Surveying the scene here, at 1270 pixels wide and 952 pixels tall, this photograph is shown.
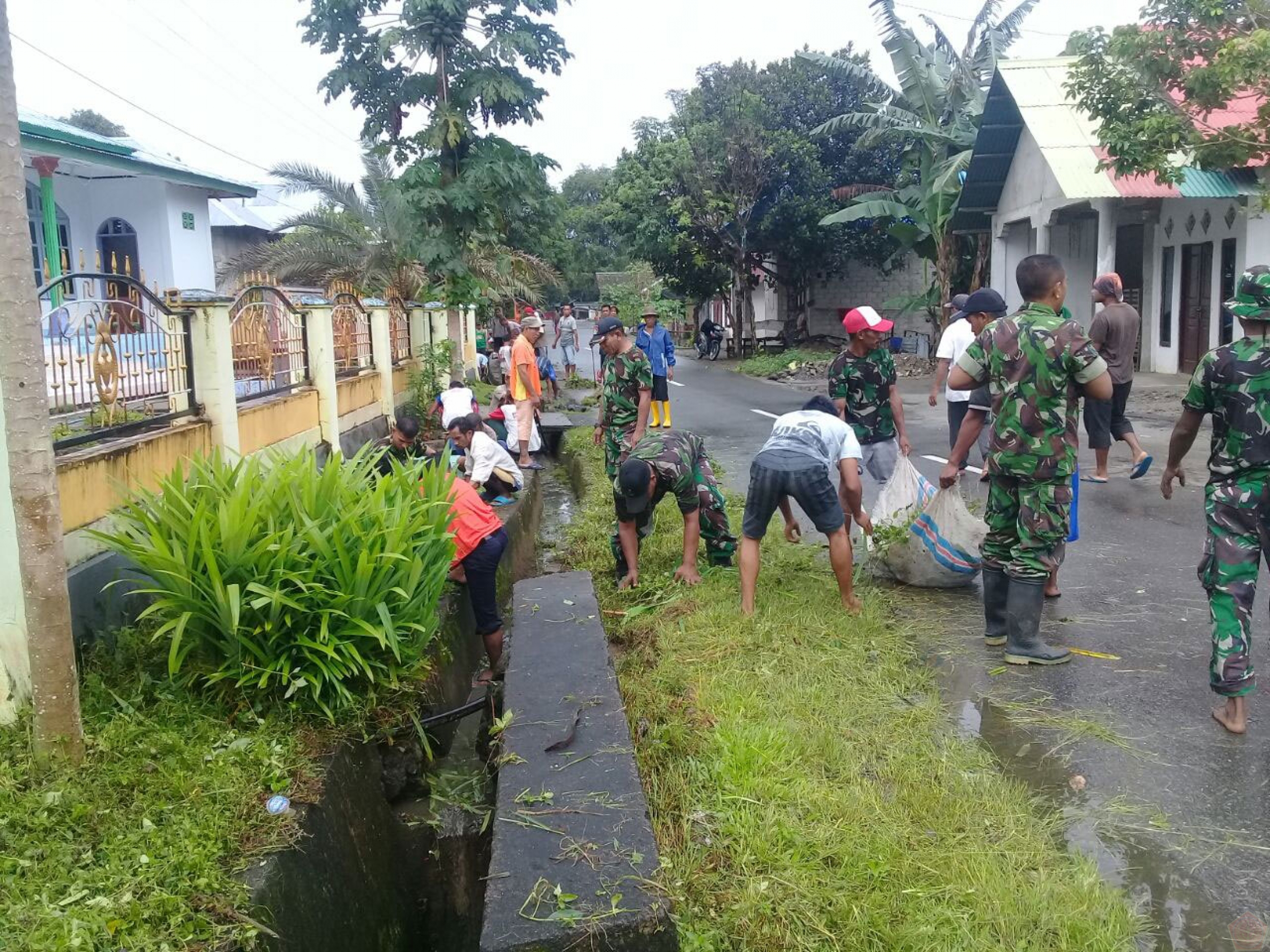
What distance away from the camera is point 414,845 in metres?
4.53

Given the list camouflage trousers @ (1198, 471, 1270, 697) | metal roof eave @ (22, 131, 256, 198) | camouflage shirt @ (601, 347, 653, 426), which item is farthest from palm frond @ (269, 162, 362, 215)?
camouflage trousers @ (1198, 471, 1270, 697)

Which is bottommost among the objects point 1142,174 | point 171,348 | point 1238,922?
point 1238,922

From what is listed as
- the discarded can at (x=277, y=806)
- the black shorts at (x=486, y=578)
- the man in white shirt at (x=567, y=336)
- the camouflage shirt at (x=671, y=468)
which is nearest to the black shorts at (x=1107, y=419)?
the camouflage shirt at (x=671, y=468)

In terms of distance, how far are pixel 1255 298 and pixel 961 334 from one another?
4.03 metres

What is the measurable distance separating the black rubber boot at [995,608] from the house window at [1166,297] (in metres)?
14.5

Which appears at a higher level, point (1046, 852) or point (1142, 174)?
point (1142, 174)

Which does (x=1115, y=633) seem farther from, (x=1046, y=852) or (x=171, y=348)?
(x=171, y=348)

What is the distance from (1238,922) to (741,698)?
78.0 inches

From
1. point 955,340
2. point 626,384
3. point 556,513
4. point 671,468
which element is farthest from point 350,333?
point 955,340

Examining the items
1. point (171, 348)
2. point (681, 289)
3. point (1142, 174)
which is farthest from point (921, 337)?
point (171, 348)

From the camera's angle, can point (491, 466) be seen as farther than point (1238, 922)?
Yes

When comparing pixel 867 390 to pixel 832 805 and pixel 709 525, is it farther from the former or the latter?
pixel 832 805

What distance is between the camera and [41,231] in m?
14.9

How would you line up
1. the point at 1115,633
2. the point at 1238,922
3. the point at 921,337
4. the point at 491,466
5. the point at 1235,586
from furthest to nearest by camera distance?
the point at 921,337
the point at 491,466
the point at 1115,633
the point at 1235,586
the point at 1238,922
